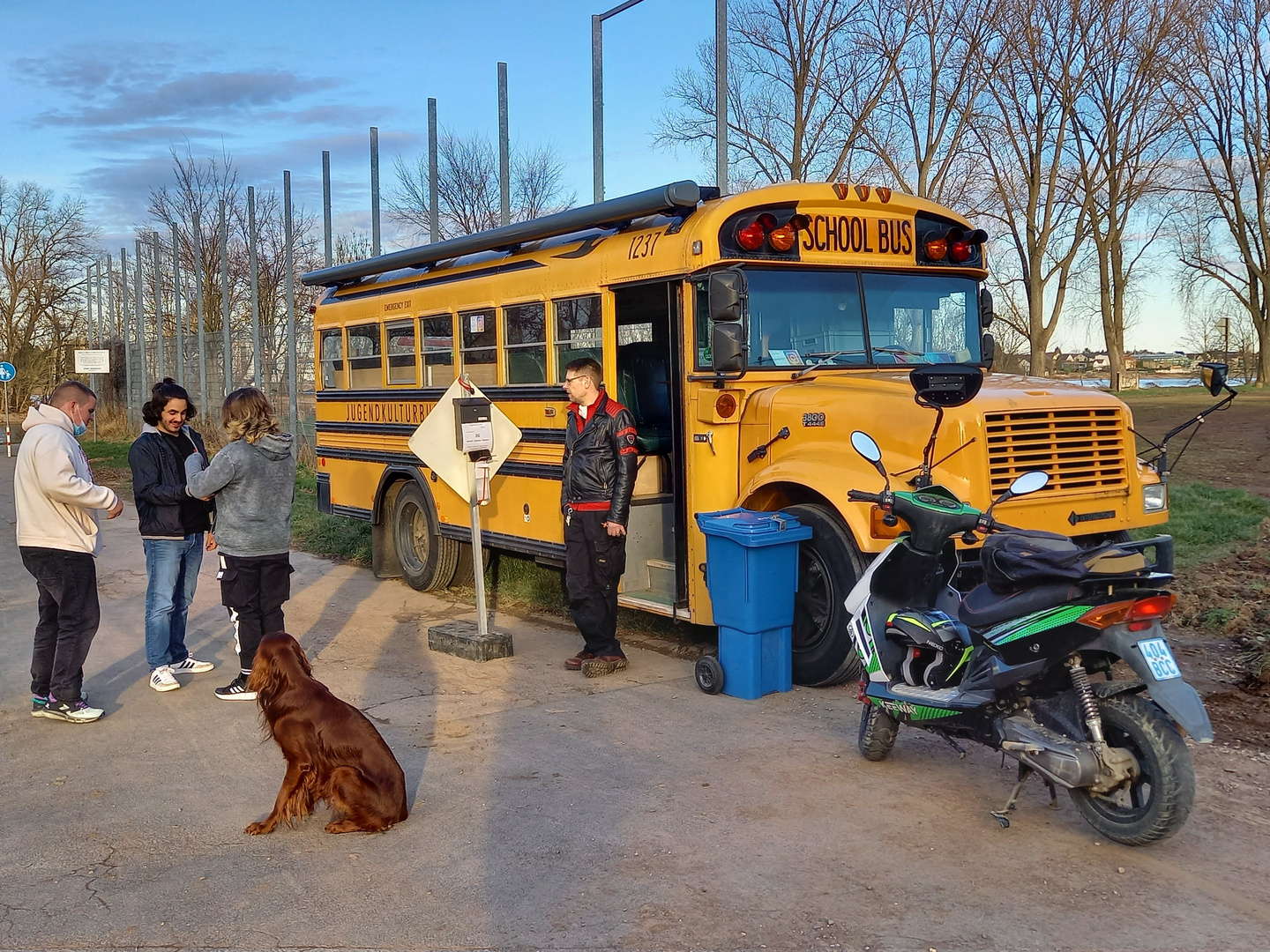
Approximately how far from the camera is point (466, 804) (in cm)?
478

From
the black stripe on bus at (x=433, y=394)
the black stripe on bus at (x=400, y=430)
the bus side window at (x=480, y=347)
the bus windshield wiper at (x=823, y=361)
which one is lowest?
the black stripe on bus at (x=400, y=430)

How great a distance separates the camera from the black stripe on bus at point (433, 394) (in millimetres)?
8000

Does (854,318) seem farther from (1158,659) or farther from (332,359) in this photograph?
(332,359)

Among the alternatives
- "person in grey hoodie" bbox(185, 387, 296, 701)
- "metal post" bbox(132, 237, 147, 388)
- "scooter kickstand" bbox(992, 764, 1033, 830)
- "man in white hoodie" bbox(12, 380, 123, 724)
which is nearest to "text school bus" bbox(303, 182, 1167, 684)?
"scooter kickstand" bbox(992, 764, 1033, 830)

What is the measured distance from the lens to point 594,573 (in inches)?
272

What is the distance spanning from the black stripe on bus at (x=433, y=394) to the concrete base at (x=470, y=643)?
1627 mm

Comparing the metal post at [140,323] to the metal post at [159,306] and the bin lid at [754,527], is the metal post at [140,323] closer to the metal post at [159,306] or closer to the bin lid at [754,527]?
the metal post at [159,306]

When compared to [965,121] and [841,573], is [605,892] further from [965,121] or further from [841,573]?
[965,121]

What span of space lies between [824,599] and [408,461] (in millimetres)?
4565

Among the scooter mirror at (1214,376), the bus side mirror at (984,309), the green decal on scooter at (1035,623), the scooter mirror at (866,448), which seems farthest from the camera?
the bus side mirror at (984,309)

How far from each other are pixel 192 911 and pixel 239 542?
2.73 metres

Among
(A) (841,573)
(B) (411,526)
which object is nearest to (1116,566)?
(A) (841,573)

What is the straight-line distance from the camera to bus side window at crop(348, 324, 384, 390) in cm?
1023

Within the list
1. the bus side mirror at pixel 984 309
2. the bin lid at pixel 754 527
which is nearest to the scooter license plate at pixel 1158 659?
the bin lid at pixel 754 527
